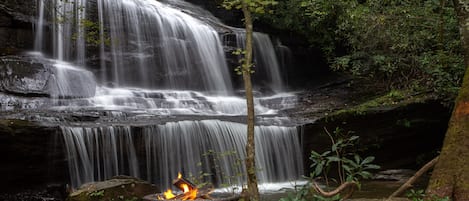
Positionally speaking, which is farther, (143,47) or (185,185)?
(143,47)

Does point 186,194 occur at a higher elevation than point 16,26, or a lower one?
lower

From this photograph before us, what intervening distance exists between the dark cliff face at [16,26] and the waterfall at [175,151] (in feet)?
18.3

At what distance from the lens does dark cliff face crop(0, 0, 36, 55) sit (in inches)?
530

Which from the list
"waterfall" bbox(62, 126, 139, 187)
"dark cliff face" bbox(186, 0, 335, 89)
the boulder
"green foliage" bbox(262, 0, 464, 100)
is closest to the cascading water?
"waterfall" bbox(62, 126, 139, 187)

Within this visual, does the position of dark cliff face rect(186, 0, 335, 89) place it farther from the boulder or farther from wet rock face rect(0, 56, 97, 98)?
the boulder

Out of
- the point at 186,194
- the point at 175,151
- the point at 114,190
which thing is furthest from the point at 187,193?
the point at 175,151

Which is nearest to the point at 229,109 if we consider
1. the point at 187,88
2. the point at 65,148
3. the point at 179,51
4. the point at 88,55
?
the point at 187,88

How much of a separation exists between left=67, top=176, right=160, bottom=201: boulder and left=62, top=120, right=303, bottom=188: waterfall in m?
1.41

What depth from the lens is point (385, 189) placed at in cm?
920

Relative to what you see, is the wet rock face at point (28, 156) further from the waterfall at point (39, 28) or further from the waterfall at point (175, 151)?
the waterfall at point (39, 28)

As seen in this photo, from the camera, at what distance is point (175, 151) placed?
10.3 meters

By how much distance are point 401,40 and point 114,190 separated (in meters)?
8.57

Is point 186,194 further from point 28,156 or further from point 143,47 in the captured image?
point 143,47

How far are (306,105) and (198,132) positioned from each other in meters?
5.12
